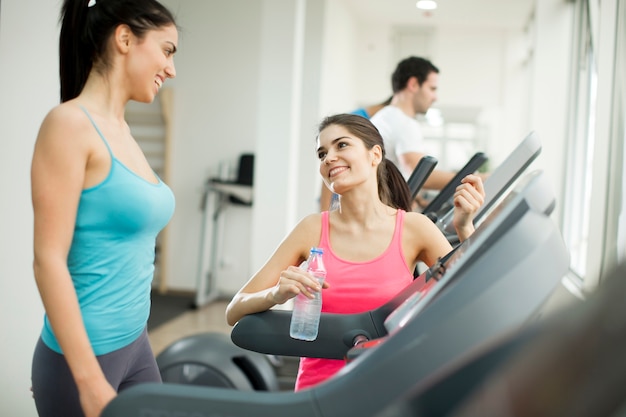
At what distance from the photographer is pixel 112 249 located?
1.14 metres

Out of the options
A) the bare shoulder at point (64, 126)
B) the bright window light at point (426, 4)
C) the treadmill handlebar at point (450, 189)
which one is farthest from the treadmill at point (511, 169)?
the bright window light at point (426, 4)

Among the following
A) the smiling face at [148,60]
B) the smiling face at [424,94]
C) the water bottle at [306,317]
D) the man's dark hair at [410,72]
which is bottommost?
the water bottle at [306,317]

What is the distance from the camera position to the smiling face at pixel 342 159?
1.74m

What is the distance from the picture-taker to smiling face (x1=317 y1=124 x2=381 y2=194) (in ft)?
5.71

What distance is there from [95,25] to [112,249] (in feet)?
1.19

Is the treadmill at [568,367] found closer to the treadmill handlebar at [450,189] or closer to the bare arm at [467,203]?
the bare arm at [467,203]

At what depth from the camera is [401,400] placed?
0.78 meters

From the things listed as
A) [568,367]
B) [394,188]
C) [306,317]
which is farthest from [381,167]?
[568,367]

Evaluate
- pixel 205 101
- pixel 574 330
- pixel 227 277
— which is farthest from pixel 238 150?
pixel 574 330

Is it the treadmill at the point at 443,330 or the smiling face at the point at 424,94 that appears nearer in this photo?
the treadmill at the point at 443,330

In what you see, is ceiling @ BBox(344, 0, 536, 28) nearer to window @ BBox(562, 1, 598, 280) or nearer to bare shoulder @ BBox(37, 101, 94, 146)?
window @ BBox(562, 1, 598, 280)

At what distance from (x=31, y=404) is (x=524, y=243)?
6.41ft

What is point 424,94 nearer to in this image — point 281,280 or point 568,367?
point 281,280

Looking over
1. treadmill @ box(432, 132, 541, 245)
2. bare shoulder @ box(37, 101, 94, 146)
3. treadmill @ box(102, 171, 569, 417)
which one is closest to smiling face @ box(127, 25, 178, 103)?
bare shoulder @ box(37, 101, 94, 146)
